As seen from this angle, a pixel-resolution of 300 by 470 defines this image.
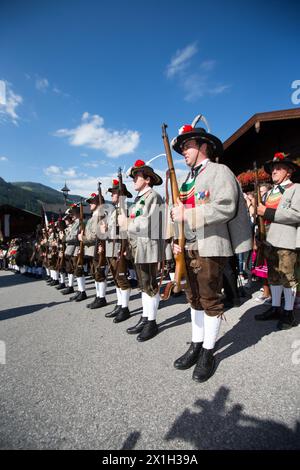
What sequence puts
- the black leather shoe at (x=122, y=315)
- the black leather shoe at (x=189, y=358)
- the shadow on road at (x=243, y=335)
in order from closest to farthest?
the black leather shoe at (x=189, y=358) → the shadow on road at (x=243, y=335) → the black leather shoe at (x=122, y=315)

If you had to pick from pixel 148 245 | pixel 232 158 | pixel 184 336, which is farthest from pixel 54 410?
pixel 232 158

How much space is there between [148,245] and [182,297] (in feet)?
8.82

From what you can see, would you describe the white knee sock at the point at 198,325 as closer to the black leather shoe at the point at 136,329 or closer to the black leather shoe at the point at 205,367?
the black leather shoe at the point at 205,367

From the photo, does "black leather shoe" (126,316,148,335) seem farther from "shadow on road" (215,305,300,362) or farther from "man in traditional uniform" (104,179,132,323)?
"shadow on road" (215,305,300,362)

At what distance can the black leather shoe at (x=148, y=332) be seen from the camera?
3.35m

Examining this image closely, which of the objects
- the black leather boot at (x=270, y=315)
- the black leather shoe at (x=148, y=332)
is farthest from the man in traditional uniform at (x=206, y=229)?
the black leather boot at (x=270, y=315)

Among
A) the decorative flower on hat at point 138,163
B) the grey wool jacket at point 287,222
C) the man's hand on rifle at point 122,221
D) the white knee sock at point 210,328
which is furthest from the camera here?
the man's hand on rifle at point 122,221

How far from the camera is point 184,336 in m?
3.41

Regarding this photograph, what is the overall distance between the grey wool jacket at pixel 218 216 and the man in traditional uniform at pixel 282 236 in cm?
117

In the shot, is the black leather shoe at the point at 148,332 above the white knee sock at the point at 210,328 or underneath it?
underneath

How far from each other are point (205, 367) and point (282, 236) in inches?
87.0

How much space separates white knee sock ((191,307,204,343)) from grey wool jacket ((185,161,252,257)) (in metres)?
0.73

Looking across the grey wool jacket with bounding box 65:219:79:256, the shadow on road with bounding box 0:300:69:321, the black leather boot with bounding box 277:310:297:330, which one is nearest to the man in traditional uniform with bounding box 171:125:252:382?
the black leather boot with bounding box 277:310:297:330

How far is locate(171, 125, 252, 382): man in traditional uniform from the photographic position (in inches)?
88.3
